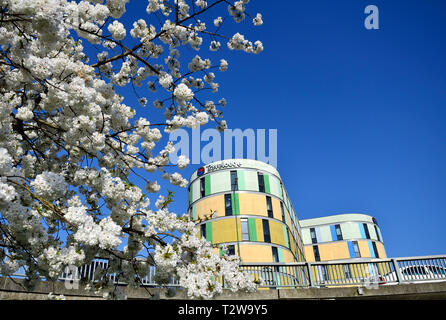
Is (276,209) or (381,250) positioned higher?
(276,209)

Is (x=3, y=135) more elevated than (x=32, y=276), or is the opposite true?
(x=3, y=135)

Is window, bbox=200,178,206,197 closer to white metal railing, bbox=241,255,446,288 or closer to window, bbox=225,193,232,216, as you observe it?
window, bbox=225,193,232,216

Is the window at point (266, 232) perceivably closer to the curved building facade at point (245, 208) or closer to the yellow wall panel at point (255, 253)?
the curved building facade at point (245, 208)

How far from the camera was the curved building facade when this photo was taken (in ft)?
105

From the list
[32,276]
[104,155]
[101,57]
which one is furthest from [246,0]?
[32,276]

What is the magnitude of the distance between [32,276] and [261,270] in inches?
376

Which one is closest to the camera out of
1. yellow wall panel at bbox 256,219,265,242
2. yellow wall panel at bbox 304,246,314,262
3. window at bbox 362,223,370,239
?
yellow wall panel at bbox 256,219,265,242

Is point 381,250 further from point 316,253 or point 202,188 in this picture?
point 202,188

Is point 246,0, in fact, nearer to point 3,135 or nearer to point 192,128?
point 192,128

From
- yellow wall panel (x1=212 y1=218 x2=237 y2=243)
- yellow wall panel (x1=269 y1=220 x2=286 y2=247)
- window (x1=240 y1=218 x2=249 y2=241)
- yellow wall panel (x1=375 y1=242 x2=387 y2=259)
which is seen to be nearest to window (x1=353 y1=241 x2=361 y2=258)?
yellow wall panel (x1=375 y1=242 x2=387 y2=259)

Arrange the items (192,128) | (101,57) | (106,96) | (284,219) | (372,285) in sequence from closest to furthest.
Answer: (106,96)
(192,128)
(101,57)
(372,285)
(284,219)

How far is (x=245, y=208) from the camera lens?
33906 millimetres

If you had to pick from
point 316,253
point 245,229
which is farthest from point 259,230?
point 316,253
